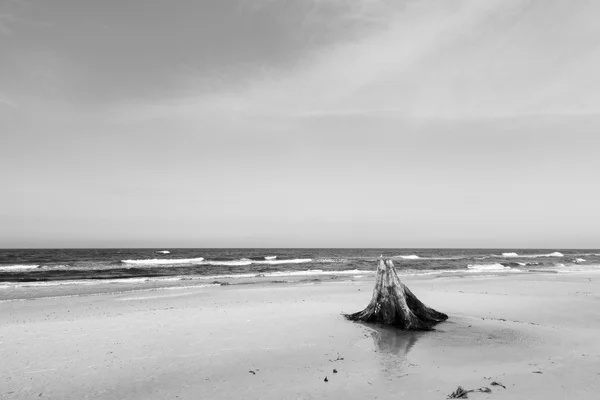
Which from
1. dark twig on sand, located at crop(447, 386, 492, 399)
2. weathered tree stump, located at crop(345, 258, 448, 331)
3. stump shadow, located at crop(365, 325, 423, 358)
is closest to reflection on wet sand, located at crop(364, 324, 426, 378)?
stump shadow, located at crop(365, 325, 423, 358)

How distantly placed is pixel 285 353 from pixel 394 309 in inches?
158

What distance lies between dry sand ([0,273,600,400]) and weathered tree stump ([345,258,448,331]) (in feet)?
1.60

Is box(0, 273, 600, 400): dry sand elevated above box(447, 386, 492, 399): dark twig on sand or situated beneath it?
situated beneath

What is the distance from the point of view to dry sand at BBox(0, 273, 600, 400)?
6230 mm

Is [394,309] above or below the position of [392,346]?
above

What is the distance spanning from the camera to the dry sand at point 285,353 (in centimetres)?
623

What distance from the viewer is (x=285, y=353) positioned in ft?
27.1

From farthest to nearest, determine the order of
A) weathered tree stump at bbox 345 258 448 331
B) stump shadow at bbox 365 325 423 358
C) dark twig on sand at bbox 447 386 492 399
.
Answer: weathered tree stump at bbox 345 258 448 331
stump shadow at bbox 365 325 423 358
dark twig on sand at bbox 447 386 492 399

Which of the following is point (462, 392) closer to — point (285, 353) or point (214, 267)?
point (285, 353)

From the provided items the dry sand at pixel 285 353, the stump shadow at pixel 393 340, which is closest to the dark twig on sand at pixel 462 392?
the dry sand at pixel 285 353

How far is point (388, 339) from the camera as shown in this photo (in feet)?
30.3

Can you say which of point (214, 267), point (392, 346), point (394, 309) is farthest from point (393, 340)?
point (214, 267)

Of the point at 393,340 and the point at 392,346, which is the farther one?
the point at 393,340

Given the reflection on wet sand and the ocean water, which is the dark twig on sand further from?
the ocean water
